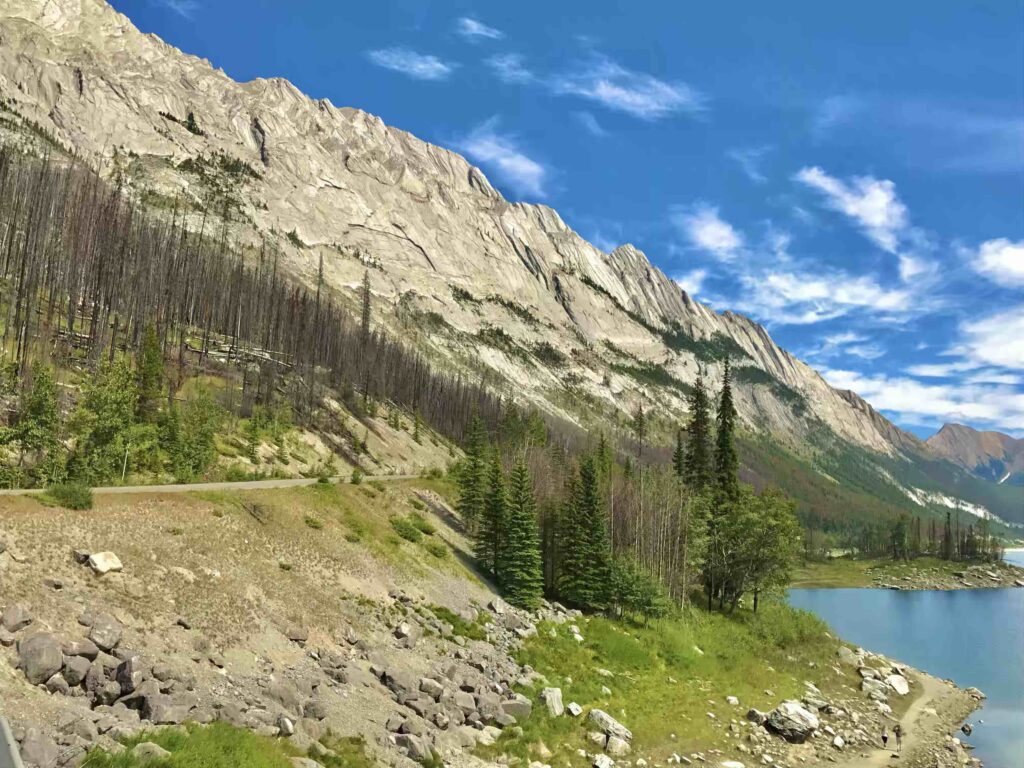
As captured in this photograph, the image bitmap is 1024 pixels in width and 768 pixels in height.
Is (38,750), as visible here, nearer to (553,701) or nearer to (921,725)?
(553,701)

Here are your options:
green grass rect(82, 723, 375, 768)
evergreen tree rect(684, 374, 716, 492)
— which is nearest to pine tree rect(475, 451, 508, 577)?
evergreen tree rect(684, 374, 716, 492)

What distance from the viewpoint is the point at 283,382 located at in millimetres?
96875

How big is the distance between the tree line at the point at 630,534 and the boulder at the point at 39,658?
32.1 m

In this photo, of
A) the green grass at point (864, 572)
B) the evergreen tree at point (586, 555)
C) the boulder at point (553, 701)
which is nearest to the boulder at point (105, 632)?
the boulder at point (553, 701)

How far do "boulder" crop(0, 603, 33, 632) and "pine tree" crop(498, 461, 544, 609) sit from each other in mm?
31647

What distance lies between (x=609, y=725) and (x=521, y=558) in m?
18.9

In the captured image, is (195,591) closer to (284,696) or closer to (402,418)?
(284,696)

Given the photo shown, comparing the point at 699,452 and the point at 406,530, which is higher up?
the point at 699,452

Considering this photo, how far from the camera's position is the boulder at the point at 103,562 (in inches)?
918

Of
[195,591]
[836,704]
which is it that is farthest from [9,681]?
[836,704]

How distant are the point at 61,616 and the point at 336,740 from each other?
9500 mm

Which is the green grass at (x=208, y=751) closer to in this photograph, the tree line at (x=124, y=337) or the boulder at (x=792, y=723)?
the tree line at (x=124, y=337)

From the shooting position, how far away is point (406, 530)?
4822 centimetres

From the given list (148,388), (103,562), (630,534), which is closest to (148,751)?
(103,562)
